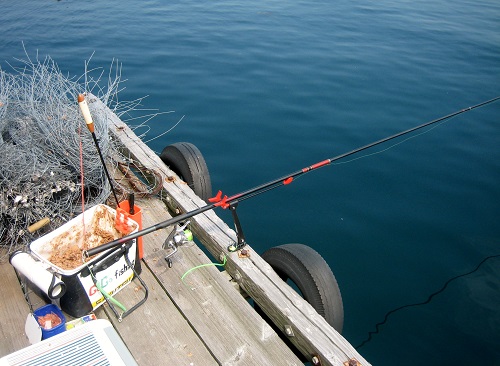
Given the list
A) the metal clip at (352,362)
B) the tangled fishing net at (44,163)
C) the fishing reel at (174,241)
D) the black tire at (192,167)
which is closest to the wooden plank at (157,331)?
the fishing reel at (174,241)

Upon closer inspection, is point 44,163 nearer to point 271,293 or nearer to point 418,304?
point 271,293

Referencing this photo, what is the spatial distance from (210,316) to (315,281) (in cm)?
79

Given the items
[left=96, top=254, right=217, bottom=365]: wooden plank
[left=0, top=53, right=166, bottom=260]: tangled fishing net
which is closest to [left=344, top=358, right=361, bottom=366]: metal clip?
[left=96, top=254, right=217, bottom=365]: wooden plank

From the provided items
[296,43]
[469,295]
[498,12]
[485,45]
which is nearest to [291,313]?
[469,295]

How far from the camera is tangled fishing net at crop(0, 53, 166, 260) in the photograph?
352 centimetres

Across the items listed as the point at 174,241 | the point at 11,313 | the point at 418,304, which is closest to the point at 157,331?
the point at 174,241

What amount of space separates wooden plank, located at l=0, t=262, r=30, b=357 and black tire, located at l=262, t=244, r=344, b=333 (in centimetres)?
184

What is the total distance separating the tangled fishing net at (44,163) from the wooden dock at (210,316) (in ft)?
1.53

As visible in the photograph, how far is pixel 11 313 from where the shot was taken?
291 centimetres

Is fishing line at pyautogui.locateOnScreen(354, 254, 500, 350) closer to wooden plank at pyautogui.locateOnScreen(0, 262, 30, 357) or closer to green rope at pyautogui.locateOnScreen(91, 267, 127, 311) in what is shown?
green rope at pyautogui.locateOnScreen(91, 267, 127, 311)

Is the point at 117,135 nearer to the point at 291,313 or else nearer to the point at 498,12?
the point at 291,313

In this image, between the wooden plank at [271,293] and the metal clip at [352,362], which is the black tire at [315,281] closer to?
the wooden plank at [271,293]

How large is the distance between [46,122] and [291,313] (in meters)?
2.91

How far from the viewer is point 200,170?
4.59m
